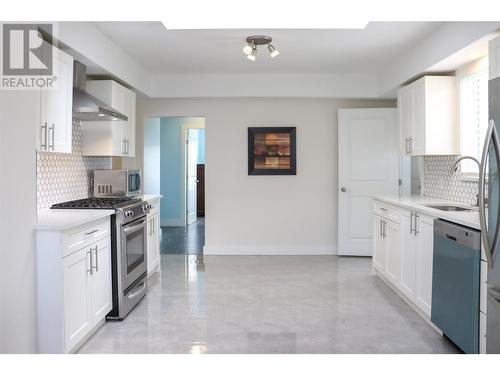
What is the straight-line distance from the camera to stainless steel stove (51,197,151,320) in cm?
340

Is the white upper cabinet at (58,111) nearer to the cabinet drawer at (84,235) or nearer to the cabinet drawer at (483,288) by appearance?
the cabinet drawer at (84,235)

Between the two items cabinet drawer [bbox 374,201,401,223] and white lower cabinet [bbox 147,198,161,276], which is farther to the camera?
white lower cabinet [bbox 147,198,161,276]

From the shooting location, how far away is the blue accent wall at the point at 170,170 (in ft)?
29.3

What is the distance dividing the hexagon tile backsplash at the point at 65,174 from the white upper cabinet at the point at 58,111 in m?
0.33

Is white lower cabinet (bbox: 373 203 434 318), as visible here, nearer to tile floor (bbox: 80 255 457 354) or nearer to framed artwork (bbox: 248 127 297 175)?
tile floor (bbox: 80 255 457 354)

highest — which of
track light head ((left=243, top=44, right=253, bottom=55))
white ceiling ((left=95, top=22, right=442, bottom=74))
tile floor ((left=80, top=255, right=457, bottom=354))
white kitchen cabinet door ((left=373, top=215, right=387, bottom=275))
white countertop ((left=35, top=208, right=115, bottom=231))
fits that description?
white ceiling ((left=95, top=22, right=442, bottom=74))

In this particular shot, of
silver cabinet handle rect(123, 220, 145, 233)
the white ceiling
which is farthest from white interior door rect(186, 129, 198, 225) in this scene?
silver cabinet handle rect(123, 220, 145, 233)

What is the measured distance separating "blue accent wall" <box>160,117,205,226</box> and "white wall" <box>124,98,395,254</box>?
2805mm

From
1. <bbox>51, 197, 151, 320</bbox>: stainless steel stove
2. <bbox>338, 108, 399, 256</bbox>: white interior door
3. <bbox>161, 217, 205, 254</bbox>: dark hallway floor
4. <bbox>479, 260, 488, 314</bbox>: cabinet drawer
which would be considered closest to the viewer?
<bbox>479, 260, 488, 314</bbox>: cabinet drawer

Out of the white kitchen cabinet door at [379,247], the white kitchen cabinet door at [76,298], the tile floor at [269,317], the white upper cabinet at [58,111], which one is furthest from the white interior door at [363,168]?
the white kitchen cabinet door at [76,298]

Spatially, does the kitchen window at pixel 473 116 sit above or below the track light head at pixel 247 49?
below

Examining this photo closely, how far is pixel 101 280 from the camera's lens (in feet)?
10.5

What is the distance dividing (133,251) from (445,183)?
307cm
